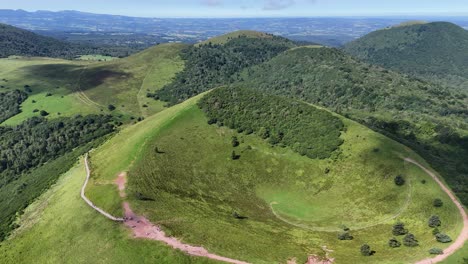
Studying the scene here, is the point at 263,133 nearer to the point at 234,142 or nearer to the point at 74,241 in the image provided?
the point at 234,142

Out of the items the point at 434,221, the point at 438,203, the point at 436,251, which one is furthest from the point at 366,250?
the point at 438,203

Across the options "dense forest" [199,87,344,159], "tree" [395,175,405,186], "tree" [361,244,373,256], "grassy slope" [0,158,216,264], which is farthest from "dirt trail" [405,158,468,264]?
"grassy slope" [0,158,216,264]

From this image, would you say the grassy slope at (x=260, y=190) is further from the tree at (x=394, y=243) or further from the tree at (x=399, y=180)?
the tree at (x=399, y=180)

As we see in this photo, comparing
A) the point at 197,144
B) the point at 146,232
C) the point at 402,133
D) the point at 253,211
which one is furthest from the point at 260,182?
the point at 402,133

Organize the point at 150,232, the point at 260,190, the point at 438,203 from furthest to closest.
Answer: the point at 260,190 → the point at 438,203 → the point at 150,232

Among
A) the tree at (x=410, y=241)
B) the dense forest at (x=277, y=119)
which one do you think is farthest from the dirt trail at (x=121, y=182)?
the tree at (x=410, y=241)

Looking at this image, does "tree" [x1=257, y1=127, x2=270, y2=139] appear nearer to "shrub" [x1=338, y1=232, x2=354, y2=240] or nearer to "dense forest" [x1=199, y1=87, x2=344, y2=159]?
"dense forest" [x1=199, y1=87, x2=344, y2=159]
